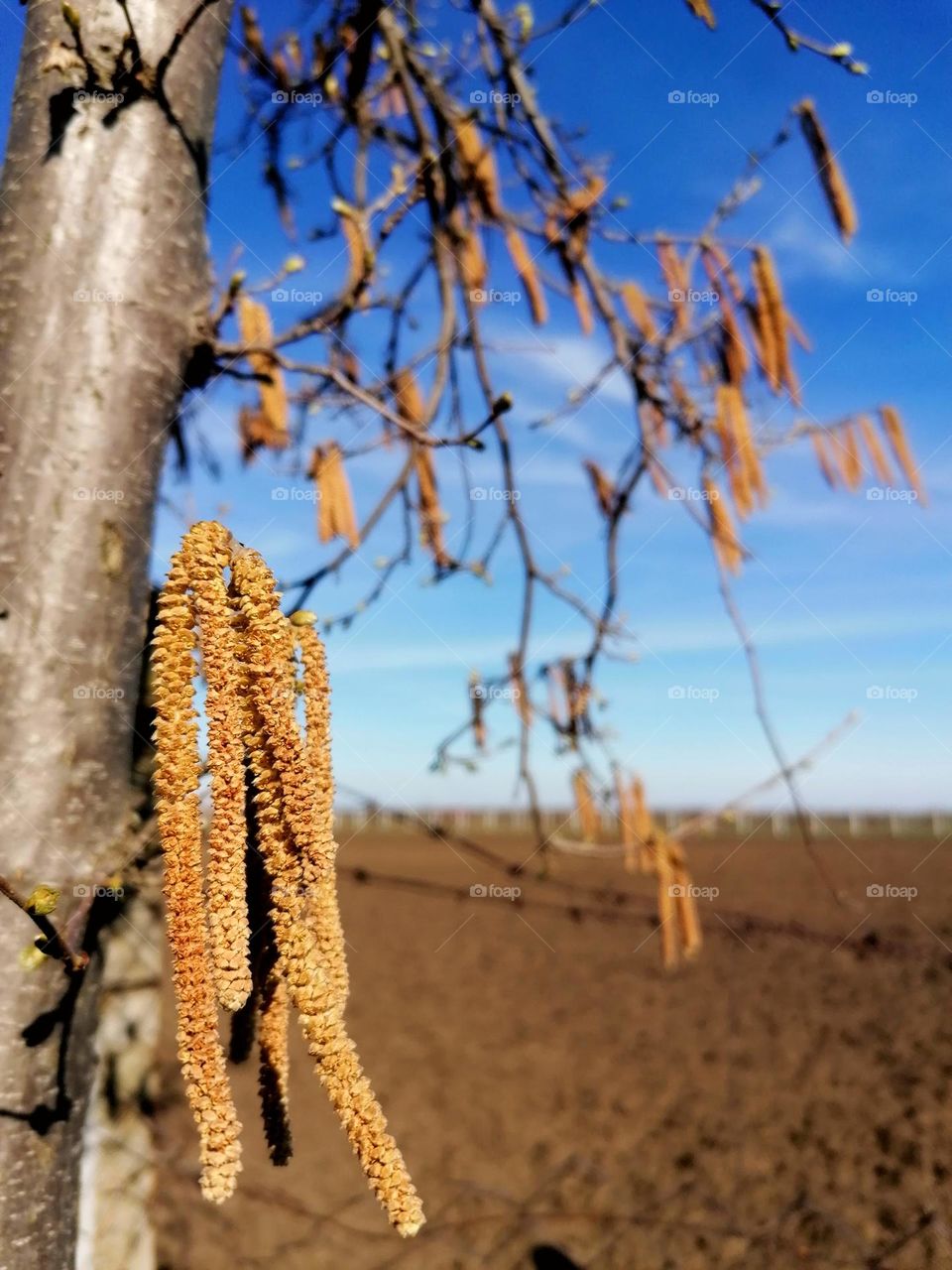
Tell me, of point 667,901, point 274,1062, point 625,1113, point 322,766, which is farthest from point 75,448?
point 625,1113

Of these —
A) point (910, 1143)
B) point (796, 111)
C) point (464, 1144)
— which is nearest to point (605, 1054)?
point (464, 1144)

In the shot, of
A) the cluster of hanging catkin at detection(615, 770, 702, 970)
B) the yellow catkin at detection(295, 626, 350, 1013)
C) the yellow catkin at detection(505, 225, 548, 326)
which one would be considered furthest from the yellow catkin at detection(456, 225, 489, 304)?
the yellow catkin at detection(295, 626, 350, 1013)

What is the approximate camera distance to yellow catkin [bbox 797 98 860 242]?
1.96 meters

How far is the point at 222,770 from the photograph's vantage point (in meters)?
0.61

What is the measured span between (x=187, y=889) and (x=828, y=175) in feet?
6.52

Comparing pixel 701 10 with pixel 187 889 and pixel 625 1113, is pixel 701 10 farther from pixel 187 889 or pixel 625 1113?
pixel 625 1113

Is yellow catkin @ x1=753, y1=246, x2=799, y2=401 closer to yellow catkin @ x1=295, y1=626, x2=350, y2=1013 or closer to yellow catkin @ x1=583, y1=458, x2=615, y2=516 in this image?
yellow catkin @ x1=583, y1=458, x2=615, y2=516

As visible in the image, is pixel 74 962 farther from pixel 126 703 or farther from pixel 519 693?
pixel 519 693

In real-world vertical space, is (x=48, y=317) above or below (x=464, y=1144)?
above

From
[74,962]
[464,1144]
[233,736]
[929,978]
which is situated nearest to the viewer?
[233,736]

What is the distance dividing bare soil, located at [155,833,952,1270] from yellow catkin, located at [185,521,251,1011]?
3.16ft

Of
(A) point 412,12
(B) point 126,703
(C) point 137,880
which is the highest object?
(A) point 412,12

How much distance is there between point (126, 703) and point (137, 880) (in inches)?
7.7

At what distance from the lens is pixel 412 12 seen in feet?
7.24
